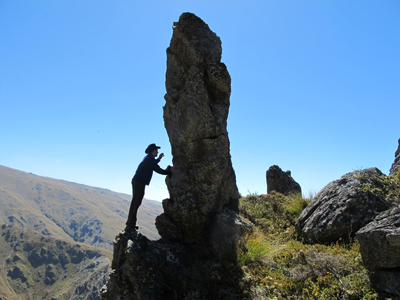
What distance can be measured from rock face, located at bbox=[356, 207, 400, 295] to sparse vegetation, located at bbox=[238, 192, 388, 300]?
1.14 feet

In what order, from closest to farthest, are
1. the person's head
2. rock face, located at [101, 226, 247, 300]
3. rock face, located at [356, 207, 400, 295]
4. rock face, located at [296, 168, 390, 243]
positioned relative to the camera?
1. rock face, located at [356, 207, 400, 295]
2. rock face, located at [101, 226, 247, 300]
3. rock face, located at [296, 168, 390, 243]
4. the person's head

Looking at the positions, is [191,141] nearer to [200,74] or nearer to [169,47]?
[200,74]

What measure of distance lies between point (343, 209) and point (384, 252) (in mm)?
3377

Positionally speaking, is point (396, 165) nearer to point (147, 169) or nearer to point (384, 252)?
point (384, 252)

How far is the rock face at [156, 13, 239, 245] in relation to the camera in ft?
→ 34.2

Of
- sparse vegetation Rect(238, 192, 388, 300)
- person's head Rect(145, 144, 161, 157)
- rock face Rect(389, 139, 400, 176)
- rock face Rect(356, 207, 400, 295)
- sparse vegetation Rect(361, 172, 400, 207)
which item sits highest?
rock face Rect(389, 139, 400, 176)

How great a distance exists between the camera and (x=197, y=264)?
8.91 metres

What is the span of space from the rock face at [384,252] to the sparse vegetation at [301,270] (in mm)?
348

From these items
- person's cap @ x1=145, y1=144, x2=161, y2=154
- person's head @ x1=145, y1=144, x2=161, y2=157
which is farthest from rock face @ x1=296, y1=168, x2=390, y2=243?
person's cap @ x1=145, y1=144, x2=161, y2=154

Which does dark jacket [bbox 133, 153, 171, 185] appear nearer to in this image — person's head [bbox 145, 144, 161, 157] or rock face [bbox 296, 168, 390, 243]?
person's head [bbox 145, 144, 161, 157]

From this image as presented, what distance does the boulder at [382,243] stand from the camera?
598 centimetres

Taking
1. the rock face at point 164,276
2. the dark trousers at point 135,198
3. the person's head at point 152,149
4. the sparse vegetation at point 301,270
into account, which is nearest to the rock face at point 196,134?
the person's head at point 152,149

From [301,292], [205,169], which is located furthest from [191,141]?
[301,292]

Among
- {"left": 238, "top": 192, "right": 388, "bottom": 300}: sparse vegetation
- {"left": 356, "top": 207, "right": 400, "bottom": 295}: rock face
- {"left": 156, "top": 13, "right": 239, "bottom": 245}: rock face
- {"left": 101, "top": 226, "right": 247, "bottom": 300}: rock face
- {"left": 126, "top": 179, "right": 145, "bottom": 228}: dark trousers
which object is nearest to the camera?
{"left": 356, "top": 207, "right": 400, "bottom": 295}: rock face
